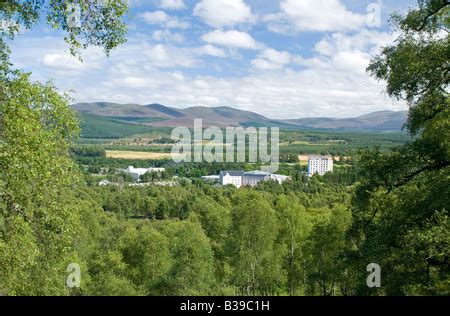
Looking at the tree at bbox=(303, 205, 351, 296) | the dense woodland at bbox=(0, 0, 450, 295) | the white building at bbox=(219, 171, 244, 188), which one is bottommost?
the white building at bbox=(219, 171, 244, 188)

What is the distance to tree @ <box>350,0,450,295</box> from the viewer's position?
9.27 metres

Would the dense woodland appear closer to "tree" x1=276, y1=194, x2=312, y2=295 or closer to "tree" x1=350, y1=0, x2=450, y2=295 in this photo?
"tree" x1=350, y1=0, x2=450, y2=295

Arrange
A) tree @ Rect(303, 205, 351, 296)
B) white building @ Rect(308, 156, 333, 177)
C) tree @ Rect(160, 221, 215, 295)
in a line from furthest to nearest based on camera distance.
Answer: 1. white building @ Rect(308, 156, 333, 177)
2. tree @ Rect(303, 205, 351, 296)
3. tree @ Rect(160, 221, 215, 295)

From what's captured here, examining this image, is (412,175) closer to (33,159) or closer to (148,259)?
(33,159)

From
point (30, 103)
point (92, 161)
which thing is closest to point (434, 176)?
point (30, 103)

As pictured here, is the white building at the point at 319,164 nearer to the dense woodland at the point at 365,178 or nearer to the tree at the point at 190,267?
the tree at the point at 190,267

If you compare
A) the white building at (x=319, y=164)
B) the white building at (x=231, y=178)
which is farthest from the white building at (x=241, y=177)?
the white building at (x=319, y=164)

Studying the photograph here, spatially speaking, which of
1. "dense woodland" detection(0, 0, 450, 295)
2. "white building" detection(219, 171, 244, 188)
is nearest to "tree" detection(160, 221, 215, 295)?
"dense woodland" detection(0, 0, 450, 295)

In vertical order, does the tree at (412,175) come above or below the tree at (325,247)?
above

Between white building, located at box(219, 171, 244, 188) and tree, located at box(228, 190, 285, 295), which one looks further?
white building, located at box(219, 171, 244, 188)

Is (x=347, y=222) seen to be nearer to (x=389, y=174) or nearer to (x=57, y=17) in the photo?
(x=389, y=174)

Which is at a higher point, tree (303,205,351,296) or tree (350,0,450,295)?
tree (350,0,450,295)

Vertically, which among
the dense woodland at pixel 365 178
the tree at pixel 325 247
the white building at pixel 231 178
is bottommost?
the white building at pixel 231 178

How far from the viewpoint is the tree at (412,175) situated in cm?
927
